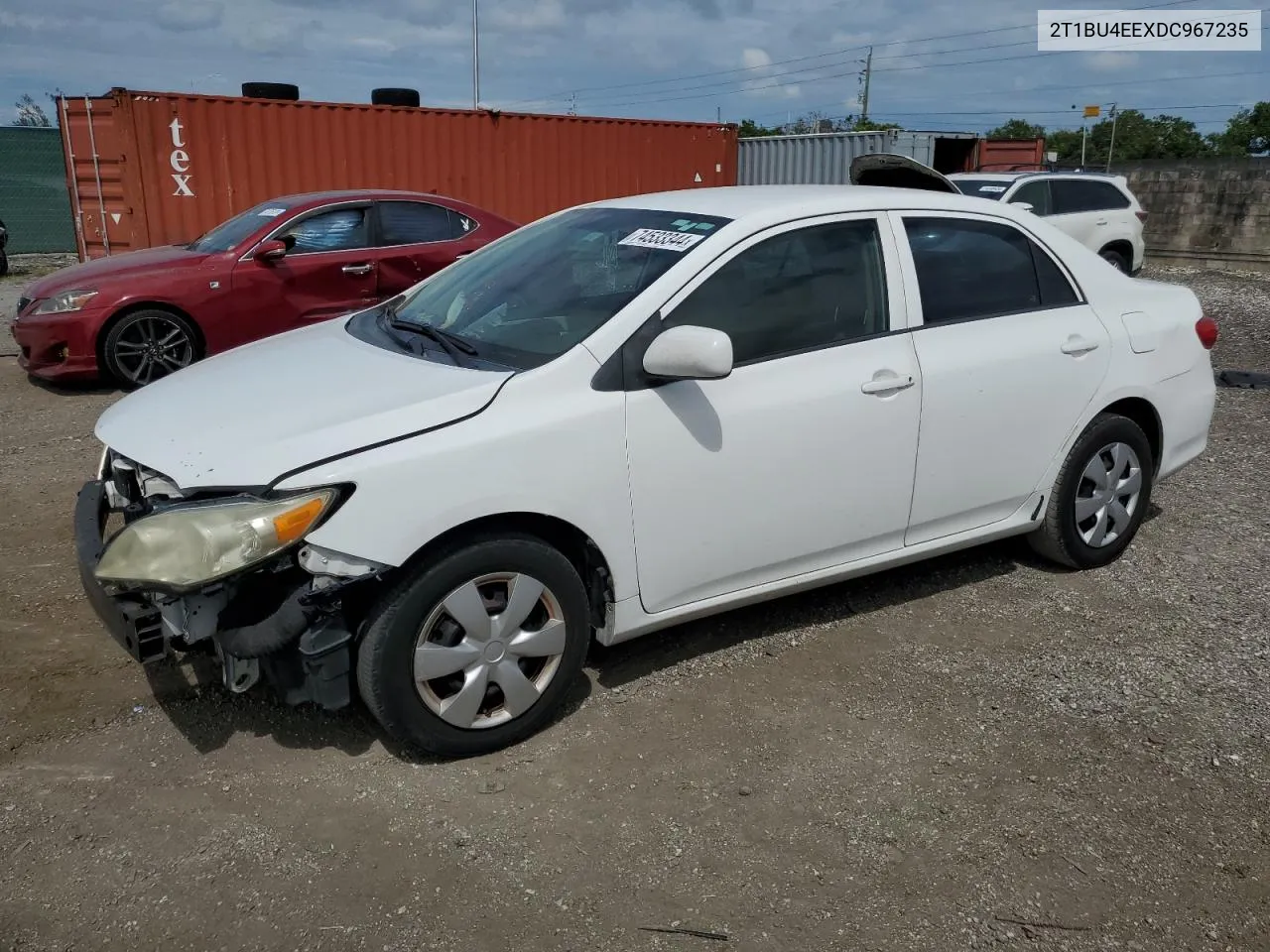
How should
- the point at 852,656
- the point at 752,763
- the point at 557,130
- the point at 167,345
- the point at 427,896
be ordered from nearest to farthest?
the point at 427,896, the point at 752,763, the point at 852,656, the point at 167,345, the point at 557,130

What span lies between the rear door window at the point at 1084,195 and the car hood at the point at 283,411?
1159 centimetres

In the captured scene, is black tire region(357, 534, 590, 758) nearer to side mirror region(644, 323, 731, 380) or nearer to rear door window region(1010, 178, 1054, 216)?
side mirror region(644, 323, 731, 380)

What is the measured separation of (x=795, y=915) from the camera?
2.62 metres

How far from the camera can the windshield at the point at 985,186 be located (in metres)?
12.4

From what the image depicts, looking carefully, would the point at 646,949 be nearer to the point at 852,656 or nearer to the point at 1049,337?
the point at 852,656

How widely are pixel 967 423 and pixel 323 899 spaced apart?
2.80 metres

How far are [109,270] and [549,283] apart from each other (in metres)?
5.71

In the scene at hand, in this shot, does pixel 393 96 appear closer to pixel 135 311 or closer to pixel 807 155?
pixel 135 311

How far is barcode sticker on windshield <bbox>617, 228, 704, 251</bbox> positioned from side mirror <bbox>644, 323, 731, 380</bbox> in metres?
0.48

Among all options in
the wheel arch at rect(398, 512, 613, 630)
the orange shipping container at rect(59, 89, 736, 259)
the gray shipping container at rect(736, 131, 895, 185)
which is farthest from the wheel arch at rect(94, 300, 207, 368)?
the gray shipping container at rect(736, 131, 895, 185)

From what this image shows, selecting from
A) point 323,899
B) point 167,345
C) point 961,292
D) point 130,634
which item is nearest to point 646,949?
point 323,899

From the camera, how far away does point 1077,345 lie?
4.35m

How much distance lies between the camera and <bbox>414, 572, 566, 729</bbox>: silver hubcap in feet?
10.00

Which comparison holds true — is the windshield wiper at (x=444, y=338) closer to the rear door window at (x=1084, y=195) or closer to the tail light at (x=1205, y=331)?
the tail light at (x=1205, y=331)
